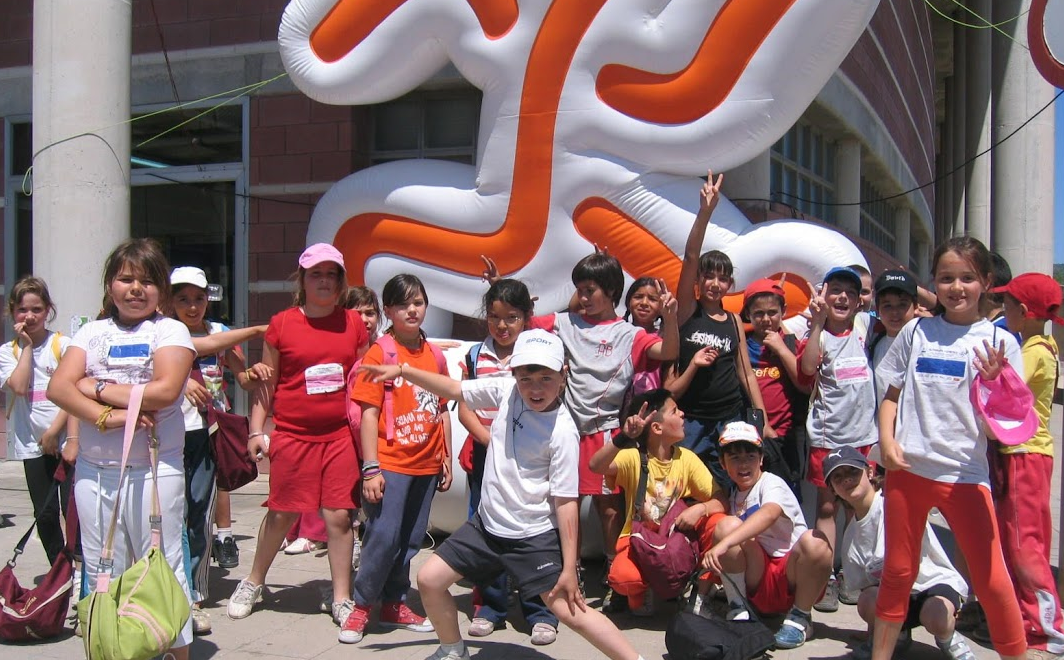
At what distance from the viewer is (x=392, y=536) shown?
3.94m

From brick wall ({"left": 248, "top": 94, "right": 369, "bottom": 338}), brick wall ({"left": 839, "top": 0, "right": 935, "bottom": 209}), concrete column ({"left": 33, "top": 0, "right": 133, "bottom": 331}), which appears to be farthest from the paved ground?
brick wall ({"left": 839, "top": 0, "right": 935, "bottom": 209})

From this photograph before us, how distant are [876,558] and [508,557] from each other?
4.78 ft

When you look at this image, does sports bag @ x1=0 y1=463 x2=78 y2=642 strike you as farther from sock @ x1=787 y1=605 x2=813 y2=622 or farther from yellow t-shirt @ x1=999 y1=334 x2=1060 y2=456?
yellow t-shirt @ x1=999 y1=334 x2=1060 y2=456

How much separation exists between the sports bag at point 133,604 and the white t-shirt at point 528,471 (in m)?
1.10

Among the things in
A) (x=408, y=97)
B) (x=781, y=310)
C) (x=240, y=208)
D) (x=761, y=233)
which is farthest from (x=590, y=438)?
(x=240, y=208)

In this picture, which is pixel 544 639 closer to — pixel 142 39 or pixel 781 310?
pixel 781 310

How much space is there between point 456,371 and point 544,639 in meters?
1.76

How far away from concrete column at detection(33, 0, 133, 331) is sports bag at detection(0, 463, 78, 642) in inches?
136

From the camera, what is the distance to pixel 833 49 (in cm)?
497

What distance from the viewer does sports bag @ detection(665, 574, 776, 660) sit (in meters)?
3.43

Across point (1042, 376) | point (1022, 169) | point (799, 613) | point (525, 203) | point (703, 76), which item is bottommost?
point (799, 613)

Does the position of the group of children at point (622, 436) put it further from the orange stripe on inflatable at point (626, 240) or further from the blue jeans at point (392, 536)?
the orange stripe on inflatable at point (626, 240)

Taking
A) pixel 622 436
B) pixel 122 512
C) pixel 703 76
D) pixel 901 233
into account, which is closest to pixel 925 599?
pixel 622 436

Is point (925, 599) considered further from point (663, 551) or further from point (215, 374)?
point (215, 374)
